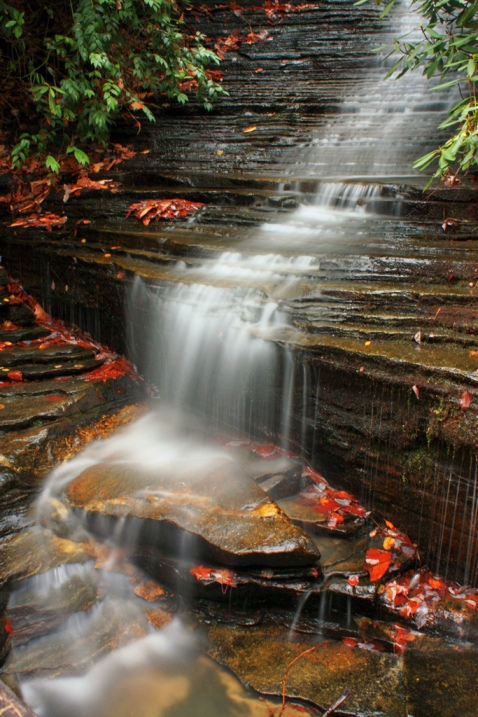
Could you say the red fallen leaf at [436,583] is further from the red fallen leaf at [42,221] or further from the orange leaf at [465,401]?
the red fallen leaf at [42,221]

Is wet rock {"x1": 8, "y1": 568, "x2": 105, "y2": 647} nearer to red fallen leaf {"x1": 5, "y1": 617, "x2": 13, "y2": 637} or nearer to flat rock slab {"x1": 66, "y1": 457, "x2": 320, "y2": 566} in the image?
red fallen leaf {"x1": 5, "y1": 617, "x2": 13, "y2": 637}

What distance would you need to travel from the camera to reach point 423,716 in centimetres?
275

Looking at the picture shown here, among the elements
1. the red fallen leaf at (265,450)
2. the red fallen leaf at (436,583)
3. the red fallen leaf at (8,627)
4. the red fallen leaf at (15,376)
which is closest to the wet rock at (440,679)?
the red fallen leaf at (436,583)

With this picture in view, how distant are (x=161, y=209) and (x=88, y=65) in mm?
3391

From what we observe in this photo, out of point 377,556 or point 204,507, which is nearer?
point 377,556

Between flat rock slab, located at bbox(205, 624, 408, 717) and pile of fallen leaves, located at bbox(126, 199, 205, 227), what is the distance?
4852 millimetres

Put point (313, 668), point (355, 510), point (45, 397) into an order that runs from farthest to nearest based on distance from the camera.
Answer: point (45, 397)
point (355, 510)
point (313, 668)

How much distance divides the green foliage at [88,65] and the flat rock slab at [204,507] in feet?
16.2

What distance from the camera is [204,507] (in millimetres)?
3727

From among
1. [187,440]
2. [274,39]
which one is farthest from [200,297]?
[274,39]

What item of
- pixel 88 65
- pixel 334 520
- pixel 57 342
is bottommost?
pixel 334 520

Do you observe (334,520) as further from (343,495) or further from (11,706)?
(11,706)

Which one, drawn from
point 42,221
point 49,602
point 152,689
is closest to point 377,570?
point 152,689

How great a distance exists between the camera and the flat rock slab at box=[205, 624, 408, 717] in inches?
114
